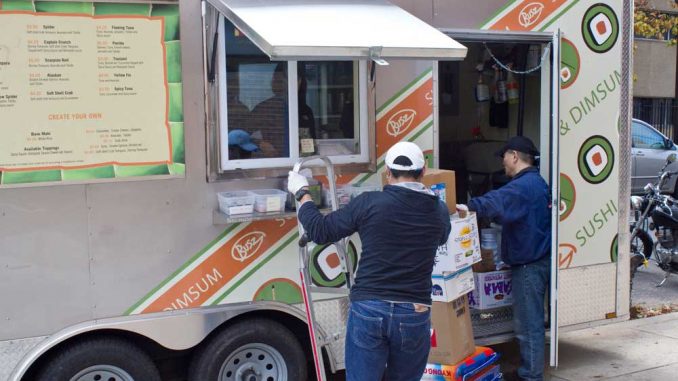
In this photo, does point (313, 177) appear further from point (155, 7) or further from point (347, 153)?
point (155, 7)

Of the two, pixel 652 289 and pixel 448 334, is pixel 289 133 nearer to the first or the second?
pixel 448 334

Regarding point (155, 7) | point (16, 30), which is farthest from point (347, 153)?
point (16, 30)

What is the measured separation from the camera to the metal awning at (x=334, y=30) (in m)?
4.01

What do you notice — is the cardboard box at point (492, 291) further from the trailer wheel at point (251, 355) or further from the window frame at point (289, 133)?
the trailer wheel at point (251, 355)

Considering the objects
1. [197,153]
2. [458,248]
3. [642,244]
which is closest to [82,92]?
[197,153]

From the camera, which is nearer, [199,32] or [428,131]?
[199,32]

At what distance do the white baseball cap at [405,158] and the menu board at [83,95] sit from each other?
4.38 ft

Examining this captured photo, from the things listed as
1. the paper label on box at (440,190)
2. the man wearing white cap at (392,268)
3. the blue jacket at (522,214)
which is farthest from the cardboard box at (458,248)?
the man wearing white cap at (392,268)

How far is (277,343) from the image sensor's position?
4.79 m

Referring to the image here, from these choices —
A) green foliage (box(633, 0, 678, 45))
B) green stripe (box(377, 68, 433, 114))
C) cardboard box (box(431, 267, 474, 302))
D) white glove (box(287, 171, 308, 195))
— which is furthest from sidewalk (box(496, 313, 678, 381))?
green foliage (box(633, 0, 678, 45))

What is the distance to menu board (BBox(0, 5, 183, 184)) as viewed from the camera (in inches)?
161

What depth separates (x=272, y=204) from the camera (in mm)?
4590

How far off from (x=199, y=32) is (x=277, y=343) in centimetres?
190

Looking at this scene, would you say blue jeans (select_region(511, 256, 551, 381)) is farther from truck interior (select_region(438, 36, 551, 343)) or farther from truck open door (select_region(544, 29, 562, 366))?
truck interior (select_region(438, 36, 551, 343))
